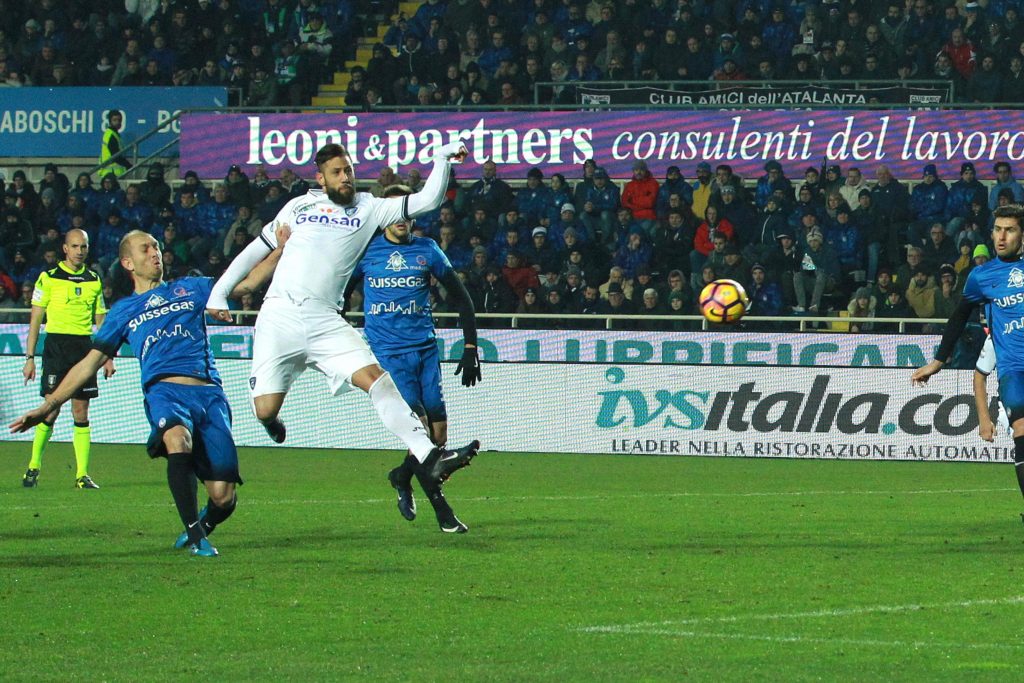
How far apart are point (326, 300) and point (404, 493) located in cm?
182

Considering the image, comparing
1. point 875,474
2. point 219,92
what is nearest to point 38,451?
point 875,474

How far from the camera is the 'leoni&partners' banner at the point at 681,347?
20.0 m

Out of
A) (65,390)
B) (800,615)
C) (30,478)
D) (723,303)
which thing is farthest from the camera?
(723,303)

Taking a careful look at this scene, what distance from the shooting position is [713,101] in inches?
1016

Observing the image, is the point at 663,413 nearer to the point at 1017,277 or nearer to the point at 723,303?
the point at 723,303

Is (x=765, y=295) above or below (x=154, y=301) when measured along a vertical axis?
below

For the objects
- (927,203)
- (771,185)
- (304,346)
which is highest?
(771,185)

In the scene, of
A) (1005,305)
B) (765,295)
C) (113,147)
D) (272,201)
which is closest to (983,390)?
(1005,305)

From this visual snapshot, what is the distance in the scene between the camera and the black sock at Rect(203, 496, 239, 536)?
9.94 metres

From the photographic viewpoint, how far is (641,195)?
78.9 ft

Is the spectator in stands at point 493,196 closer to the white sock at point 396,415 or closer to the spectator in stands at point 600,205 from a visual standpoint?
the spectator in stands at point 600,205

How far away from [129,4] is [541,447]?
15582 mm

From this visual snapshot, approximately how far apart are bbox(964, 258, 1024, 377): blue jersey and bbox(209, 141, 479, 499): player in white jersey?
3.46 m

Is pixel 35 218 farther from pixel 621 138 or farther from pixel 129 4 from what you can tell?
pixel 621 138
